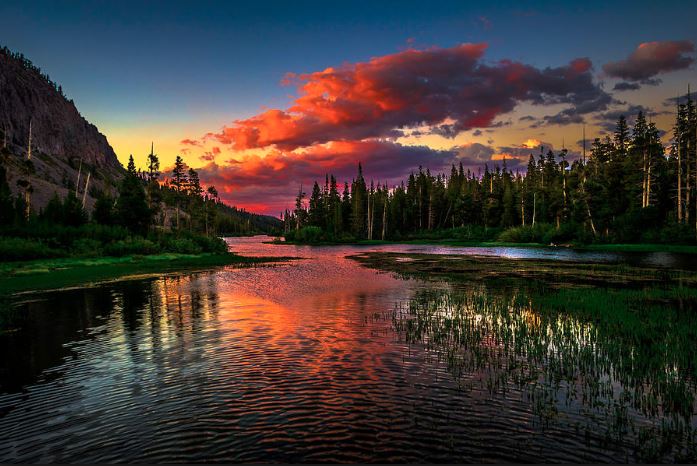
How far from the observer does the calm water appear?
841 centimetres

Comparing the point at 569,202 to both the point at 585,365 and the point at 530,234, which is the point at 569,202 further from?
the point at 585,365

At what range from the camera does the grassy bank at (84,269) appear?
112ft

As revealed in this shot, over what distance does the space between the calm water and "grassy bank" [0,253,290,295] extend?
42.7 feet

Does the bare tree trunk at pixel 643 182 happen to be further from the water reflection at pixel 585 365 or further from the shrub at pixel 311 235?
the shrub at pixel 311 235

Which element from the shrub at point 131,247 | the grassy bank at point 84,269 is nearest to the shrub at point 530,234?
the grassy bank at point 84,269

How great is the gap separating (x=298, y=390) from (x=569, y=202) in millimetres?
90334

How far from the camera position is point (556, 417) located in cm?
956

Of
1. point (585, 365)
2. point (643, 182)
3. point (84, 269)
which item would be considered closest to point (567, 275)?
point (585, 365)

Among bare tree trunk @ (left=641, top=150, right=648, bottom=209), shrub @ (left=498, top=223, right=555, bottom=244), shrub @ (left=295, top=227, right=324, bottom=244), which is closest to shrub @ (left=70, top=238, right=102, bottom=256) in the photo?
shrub @ (left=498, top=223, right=555, bottom=244)

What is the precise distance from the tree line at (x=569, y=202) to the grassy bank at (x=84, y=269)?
67.0m

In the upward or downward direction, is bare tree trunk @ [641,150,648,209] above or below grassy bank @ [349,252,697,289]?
above

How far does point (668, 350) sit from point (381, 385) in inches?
410

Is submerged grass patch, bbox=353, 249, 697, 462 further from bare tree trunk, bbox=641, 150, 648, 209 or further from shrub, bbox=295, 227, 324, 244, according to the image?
shrub, bbox=295, 227, 324, 244

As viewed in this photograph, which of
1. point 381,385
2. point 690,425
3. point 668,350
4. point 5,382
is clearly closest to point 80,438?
point 5,382
